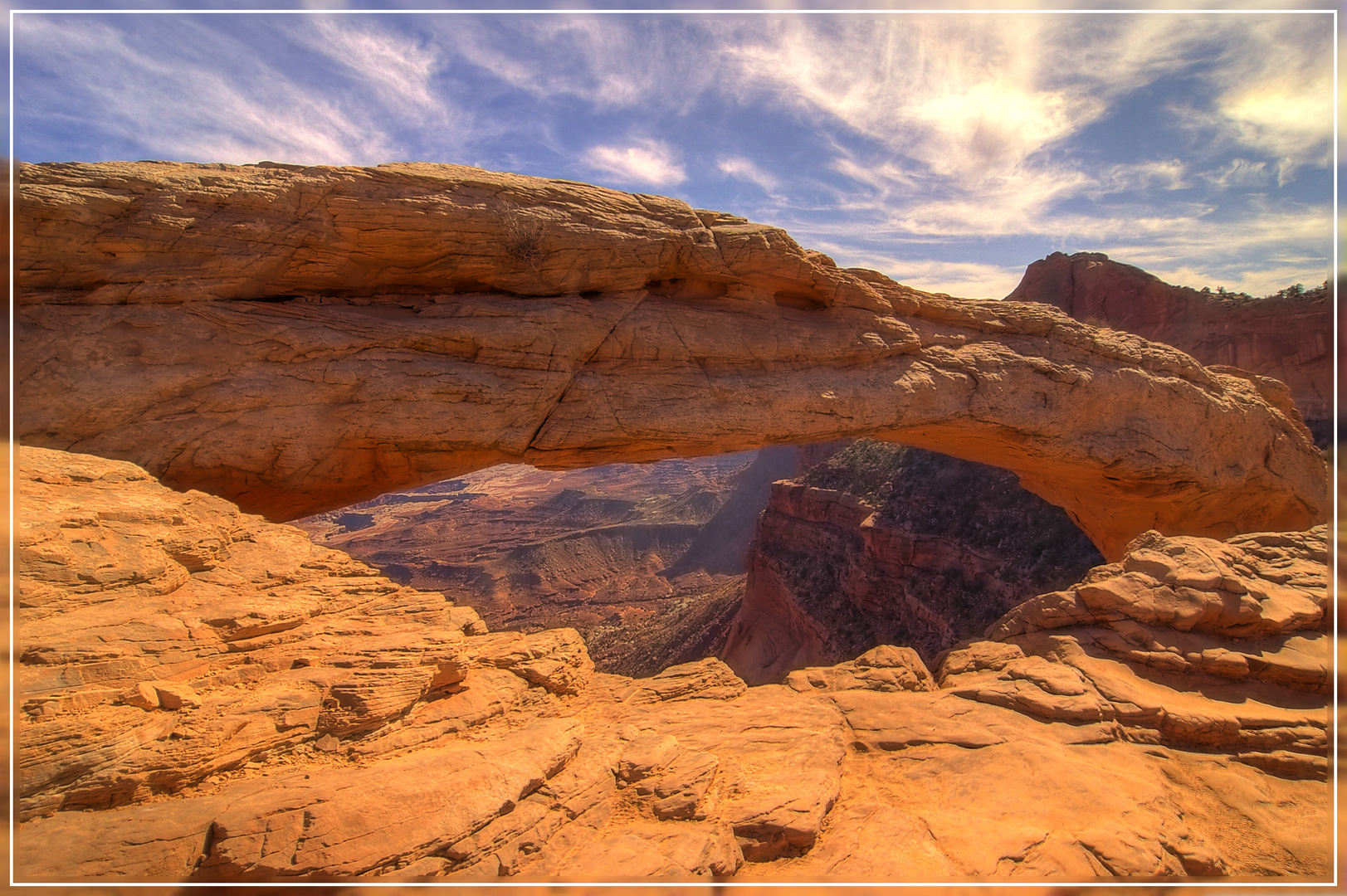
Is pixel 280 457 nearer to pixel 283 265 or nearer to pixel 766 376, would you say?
pixel 283 265

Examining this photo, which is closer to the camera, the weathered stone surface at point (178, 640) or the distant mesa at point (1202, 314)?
the weathered stone surface at point (178, 640)

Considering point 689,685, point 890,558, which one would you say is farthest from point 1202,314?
point 689,685

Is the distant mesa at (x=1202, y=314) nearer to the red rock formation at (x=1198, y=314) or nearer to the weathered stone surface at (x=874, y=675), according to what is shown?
the red rock formation at (x=1198, y=314)

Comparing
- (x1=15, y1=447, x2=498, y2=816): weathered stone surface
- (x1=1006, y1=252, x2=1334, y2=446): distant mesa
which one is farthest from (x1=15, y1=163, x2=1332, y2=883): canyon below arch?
(x1=1006, y1=252, x2=1334, y2=446): distant mesa

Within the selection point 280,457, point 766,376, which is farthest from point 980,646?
point 280,457

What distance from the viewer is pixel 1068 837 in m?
4.93

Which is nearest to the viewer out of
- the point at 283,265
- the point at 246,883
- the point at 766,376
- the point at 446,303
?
the point at 246,883

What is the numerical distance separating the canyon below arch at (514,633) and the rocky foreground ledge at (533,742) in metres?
0.03

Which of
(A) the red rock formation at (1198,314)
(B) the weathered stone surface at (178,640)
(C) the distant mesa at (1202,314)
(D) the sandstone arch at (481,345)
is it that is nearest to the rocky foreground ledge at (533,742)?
(B) the weathered stone surface at (178,640)

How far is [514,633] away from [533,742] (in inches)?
85.4

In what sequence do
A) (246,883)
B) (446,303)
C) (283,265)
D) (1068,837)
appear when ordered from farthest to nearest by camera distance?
(446,303) → (283,265) → (1068,837) → (246,883)

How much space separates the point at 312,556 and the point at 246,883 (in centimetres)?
345

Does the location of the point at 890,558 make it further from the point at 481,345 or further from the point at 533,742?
the point at 533,742

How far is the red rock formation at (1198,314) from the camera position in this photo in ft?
78.2
